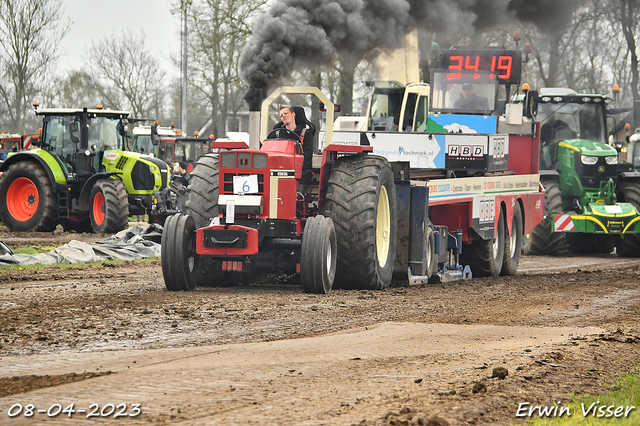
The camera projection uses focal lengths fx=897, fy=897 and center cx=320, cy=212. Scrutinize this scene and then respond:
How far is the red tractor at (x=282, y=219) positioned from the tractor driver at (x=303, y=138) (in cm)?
8

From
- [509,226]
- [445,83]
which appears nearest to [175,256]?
[509,226]

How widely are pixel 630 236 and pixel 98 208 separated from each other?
1127cm

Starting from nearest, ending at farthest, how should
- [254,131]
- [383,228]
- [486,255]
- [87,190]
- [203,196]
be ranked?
[203,196] → [383,228] → [254,131] → [486,255] → [87,190]

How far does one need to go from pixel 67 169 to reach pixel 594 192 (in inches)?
450

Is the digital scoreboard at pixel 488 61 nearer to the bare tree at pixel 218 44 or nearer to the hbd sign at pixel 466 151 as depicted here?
the hbd sign at pixel 466 151

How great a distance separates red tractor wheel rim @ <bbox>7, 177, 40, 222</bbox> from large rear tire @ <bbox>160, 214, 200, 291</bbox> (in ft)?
38.3

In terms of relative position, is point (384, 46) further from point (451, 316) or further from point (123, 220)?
point (123, 220)

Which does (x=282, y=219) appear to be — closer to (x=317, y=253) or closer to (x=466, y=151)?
(x=317, y=253)

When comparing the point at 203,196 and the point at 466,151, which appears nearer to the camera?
the point at 203,196

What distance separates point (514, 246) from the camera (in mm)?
15094

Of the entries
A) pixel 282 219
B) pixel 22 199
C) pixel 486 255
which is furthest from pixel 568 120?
pixel 22 199

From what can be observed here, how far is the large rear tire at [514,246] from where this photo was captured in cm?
1462

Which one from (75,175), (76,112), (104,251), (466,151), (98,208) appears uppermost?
(76,112)

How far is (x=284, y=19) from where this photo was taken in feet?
38.4
